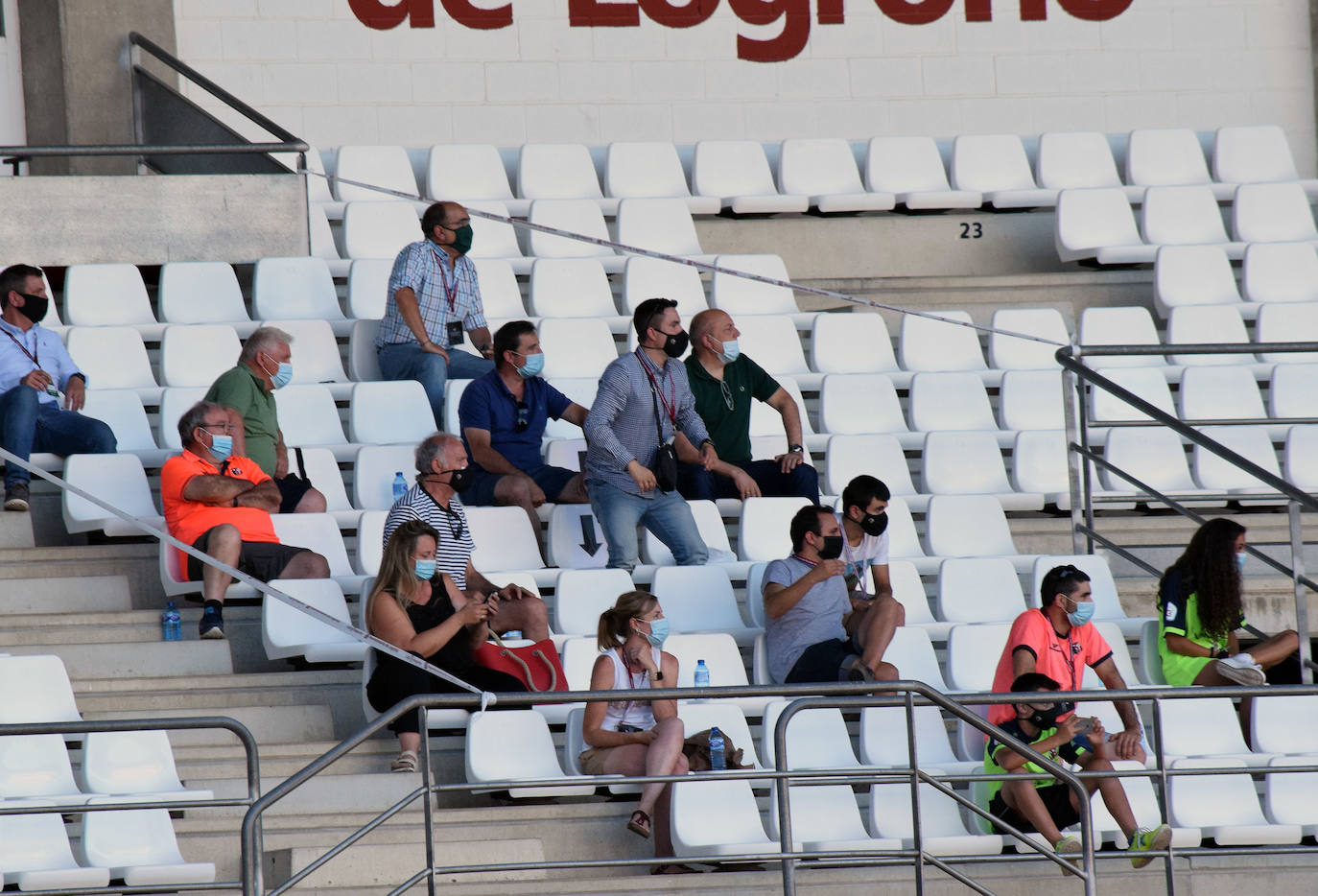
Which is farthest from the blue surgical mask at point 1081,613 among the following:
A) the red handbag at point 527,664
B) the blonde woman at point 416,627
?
the blonde woman at point 416,627

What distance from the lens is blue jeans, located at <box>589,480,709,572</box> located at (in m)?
7.12

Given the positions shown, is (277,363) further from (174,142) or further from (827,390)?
(174,142)

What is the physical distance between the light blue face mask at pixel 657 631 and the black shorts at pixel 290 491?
1.63 metres

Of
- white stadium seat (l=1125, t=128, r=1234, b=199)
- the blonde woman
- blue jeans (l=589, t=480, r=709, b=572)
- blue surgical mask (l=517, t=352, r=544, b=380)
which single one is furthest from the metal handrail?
white stadium seat (l=1125, t=128, r=1234, b=199)

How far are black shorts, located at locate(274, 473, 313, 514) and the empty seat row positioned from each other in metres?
4.11

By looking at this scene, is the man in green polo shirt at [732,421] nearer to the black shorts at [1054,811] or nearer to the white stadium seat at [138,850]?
the black shorts at [1054,811]

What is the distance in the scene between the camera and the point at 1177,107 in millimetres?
11336

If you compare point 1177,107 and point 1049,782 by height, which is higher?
point 1177,107

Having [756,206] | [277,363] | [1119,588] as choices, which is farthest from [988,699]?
[756,206]

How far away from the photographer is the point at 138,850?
5.72 metres

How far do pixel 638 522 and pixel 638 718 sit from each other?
118cm

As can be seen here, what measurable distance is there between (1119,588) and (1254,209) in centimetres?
322

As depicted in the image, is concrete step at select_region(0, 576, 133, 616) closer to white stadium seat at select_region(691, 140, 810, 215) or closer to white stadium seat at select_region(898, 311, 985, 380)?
white stadium seat at select_region(898, 311, 985, 380)

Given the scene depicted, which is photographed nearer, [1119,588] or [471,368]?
[1119,588]
